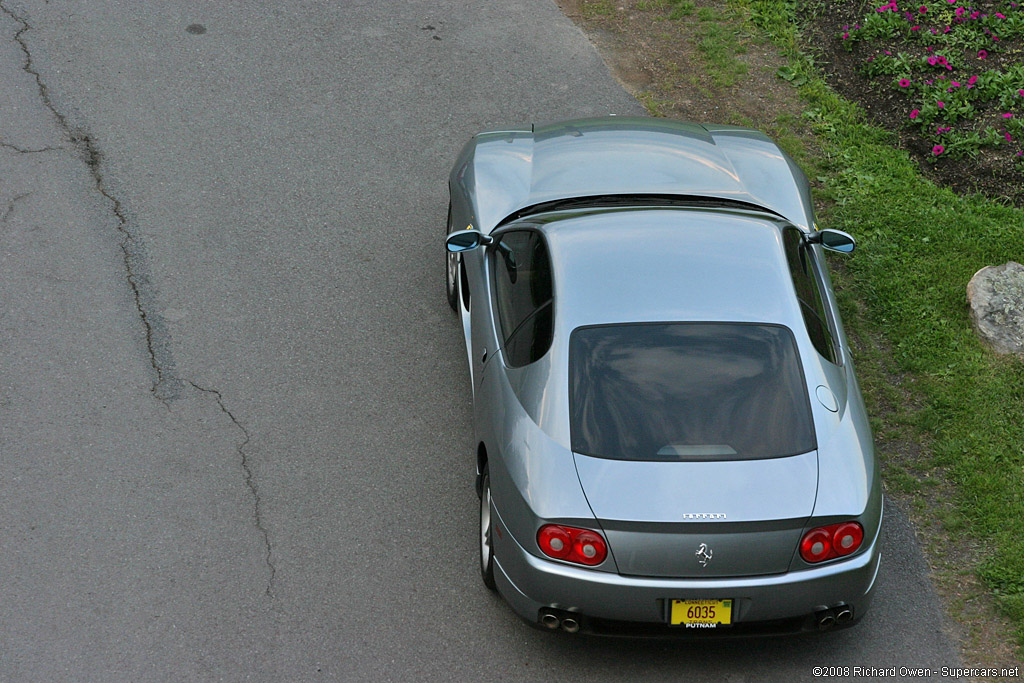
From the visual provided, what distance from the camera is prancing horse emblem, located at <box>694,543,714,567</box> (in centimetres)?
409

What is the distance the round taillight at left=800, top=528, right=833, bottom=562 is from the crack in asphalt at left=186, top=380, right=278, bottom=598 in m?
2.55

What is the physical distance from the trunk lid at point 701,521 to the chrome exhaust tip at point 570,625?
14.0 inches

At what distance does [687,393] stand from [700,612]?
3.07 feet

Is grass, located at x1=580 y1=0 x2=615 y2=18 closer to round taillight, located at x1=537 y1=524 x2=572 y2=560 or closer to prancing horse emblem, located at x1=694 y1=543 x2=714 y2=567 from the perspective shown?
round taillight, located at x1=537 y1=524 x2=572 y2=560

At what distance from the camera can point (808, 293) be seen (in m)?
5.02

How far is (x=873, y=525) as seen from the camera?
4344 millimetres

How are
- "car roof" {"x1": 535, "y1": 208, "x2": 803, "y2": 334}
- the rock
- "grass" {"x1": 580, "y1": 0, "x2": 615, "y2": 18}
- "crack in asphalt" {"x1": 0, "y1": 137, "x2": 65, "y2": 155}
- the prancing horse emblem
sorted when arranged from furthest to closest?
"grass" {"x1": 580, "y1": 0, "x2": 615, "y2": 18}
"crack in asphalt" {"x1": 0, "y1": 137, "x2": 65, "y2": 155}
the rock
"car roof" {"x1": 535, "y1": 208, "x2": 803, "y2": 334}
the prancing horse emblem

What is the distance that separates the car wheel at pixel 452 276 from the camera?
635 centimetres

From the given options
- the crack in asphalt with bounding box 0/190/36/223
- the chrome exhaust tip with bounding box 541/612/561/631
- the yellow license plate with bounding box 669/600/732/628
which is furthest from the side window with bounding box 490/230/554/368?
the crack in asphalt with bounding box 0/190/36/223

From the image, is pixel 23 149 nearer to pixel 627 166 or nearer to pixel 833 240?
pixel 627 166

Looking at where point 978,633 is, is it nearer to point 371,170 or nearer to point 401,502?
point 401,502

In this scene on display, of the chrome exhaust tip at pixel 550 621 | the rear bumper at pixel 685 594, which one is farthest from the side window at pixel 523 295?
the chrome exhaust tip at pixel 550 621

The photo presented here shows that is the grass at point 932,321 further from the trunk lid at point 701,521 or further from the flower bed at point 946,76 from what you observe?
the trunk lid at point 701,521

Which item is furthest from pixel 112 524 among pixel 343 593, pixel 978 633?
pixel 978 633
